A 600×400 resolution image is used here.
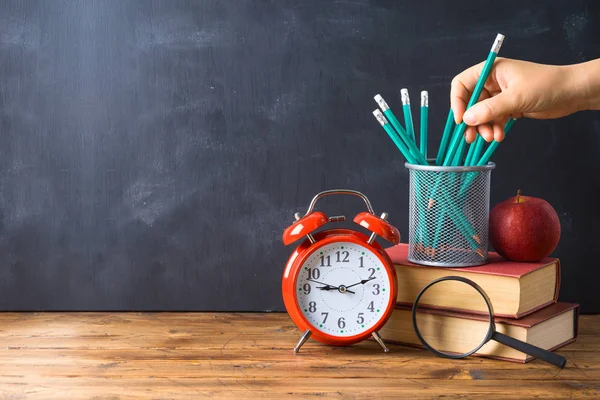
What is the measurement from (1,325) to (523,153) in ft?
3.54

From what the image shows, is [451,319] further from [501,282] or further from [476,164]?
[476,164]

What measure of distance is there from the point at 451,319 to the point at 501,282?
0.10 metres

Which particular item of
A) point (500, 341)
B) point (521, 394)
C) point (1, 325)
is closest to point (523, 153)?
point (500, 341)

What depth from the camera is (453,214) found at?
52.8 inches

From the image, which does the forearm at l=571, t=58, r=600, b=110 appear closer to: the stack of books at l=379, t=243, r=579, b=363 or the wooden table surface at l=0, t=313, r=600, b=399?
the stack of books at l=379, t=243, r=579, b=363

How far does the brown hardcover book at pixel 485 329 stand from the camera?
4.21 ft

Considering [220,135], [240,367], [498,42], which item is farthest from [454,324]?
[220,135]

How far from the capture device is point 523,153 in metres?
1.58

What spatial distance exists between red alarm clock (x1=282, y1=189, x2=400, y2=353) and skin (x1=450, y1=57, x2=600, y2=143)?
230 millimetres

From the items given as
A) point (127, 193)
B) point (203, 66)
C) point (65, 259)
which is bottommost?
point (65, 259)

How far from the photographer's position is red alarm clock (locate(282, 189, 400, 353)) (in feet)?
4.38

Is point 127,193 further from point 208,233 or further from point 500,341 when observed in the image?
point 500,341

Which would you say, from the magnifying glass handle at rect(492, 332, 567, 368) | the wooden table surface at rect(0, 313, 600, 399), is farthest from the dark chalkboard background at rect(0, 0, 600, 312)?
the magnifying glass handle at rect(492, 332, 567, 368)

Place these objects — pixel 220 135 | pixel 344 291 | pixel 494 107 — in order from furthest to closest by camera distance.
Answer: pixel 220 135
pixel 344 291
pixel 494 107
